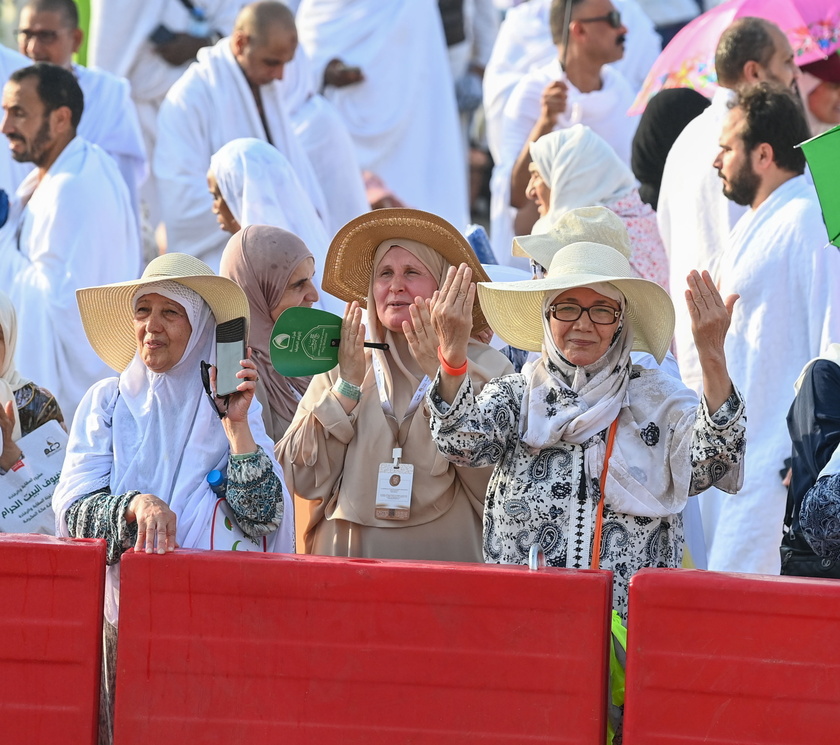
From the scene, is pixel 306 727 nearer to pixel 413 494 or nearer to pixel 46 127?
pixel 413 494

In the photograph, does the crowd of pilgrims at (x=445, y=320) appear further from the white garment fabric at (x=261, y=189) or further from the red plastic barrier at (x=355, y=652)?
the red plastic barrier at (x=355, y=652)

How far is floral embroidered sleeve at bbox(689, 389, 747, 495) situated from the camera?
143 inches

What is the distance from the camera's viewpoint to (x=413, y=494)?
4156 mm

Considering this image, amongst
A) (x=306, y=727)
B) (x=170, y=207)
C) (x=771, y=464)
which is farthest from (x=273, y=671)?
(x=170, y=207)

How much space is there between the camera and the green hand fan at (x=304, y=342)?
4.11 m

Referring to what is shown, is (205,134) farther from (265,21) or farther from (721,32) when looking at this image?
(721,32)

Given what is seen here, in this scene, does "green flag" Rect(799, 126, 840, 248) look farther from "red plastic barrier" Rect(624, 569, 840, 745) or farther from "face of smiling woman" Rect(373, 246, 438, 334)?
"red plastic barrier" Rect(624, 569, 840, 745)

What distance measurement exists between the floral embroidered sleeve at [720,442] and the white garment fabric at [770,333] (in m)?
1.67

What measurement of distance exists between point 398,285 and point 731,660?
5.03 feet

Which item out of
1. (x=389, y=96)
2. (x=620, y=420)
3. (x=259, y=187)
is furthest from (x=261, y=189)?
(x=389, y=96)

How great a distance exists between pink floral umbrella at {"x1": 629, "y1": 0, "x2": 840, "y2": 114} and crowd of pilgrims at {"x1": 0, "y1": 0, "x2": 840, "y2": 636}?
0.19 m

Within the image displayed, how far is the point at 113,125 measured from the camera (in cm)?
860

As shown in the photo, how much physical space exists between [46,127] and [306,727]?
4.39 meters

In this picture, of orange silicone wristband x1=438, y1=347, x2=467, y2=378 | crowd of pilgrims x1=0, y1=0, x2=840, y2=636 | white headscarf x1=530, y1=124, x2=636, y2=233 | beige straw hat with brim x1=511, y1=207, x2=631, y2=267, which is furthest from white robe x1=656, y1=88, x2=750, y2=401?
orange silicone wristband x1=438, y1=347, x2=467, y2=378
